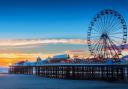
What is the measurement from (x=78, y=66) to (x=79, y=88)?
116 feet

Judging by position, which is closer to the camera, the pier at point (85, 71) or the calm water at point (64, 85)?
the calm water at point (64, 85)

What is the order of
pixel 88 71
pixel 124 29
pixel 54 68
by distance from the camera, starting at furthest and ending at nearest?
1. pixel 54 68
2. pixel 88 71
3. pixel 124 29

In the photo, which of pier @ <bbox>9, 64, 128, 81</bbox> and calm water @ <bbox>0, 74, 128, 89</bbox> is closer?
calm water @ <bbox>0, 74, 128, 89</bbox>

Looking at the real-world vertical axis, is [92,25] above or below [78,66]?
above

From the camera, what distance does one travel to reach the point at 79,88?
66.0 meters

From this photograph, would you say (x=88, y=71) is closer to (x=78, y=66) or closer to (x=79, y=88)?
(x=78, y=66)

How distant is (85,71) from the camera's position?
101375 millimetres

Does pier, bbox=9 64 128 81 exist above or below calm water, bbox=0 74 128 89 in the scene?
above

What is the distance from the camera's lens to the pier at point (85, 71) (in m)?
92.3

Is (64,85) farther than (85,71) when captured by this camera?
No

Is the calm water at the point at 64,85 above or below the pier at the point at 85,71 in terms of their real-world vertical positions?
below

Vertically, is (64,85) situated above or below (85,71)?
below

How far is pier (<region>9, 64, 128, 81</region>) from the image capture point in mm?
92312

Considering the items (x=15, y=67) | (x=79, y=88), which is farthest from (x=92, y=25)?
(x=15, y=67)
